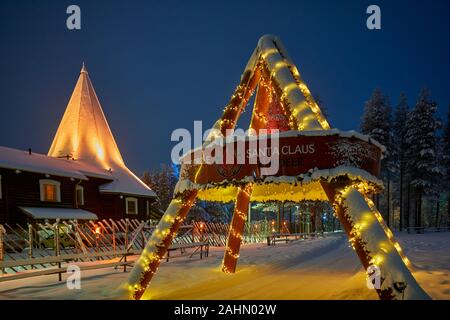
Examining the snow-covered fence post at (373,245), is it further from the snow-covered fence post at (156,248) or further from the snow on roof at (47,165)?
the snow on roof at (47,165)

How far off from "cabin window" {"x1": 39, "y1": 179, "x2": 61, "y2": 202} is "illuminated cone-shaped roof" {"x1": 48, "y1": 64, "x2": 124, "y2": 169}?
5331 millimetres

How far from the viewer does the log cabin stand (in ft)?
76.1

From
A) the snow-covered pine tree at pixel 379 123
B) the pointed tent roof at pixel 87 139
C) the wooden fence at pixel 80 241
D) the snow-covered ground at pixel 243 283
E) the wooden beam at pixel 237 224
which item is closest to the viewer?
the snow-covered ground at pixel 243 283

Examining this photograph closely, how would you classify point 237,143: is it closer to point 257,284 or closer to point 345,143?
point 345,143

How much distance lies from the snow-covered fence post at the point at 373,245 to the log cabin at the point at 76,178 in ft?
68.9

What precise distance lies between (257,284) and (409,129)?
3848 centimetres

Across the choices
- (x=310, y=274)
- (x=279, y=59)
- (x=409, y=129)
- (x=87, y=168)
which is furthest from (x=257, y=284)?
(x=409, y=129)

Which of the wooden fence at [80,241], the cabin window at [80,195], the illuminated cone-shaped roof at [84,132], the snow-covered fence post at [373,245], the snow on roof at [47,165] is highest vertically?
the illuminated cone-shaped roof at [84,132]

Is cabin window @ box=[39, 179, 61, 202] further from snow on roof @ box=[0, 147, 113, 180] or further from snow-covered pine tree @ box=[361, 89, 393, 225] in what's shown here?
snow-covered pine tree @ box=[361, 89, 393, 225]

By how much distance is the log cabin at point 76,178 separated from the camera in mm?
23203

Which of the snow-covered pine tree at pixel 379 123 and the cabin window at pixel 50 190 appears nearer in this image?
the cabin window at pixel 50 190

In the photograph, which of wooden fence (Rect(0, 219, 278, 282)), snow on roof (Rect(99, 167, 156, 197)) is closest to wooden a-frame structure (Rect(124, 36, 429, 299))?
wooden fence (Rect(0, 219, 278, 282))

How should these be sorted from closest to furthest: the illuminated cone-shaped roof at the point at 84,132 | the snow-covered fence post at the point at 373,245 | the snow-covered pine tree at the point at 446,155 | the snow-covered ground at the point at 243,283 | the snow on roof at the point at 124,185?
1. the snow-covered fence post at the point at 373,245
2. the snow-covered ground at the point at 243,283
3. the snow on roof at the point at 124,185
4. the illuminated cone-shaped roof at the point at 84,132
5. the snow-covered pine tree at the point at 446,155

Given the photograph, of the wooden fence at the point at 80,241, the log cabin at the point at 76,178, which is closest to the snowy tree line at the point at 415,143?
the wooden fence at the point at 80,241
